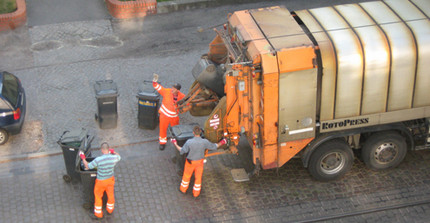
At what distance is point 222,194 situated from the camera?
33.6 feet

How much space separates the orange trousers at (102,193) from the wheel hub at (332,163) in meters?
3.80

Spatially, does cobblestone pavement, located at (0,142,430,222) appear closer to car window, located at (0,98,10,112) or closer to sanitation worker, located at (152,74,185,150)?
sanitation worker, located at (152,74,185,150)

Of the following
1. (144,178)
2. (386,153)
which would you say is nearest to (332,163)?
(386,153)

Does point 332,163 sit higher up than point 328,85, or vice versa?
point 328,85

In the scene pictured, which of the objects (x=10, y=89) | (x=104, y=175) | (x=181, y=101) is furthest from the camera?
(x=10, y=89)

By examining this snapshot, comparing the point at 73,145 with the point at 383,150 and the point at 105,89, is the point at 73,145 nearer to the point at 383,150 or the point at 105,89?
the point at 105,89

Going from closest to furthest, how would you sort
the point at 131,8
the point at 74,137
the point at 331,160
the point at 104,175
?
the point at 104,175, the point at 74,137, the point at 331,160, the point at 131,8

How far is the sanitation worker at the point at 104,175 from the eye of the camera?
29.9ft

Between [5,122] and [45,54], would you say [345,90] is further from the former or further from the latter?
[45,54]

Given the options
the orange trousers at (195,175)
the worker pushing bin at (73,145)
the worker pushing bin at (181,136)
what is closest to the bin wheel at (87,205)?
the worker pushing bin at (73,145)

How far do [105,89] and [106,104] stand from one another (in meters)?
0.32

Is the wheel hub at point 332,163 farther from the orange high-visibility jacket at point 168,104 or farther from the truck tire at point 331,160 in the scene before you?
the orange high-visibility jacket at point 168,104

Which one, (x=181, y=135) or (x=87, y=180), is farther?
(x=181, y=135)

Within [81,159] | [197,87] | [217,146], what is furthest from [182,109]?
[81,159]
